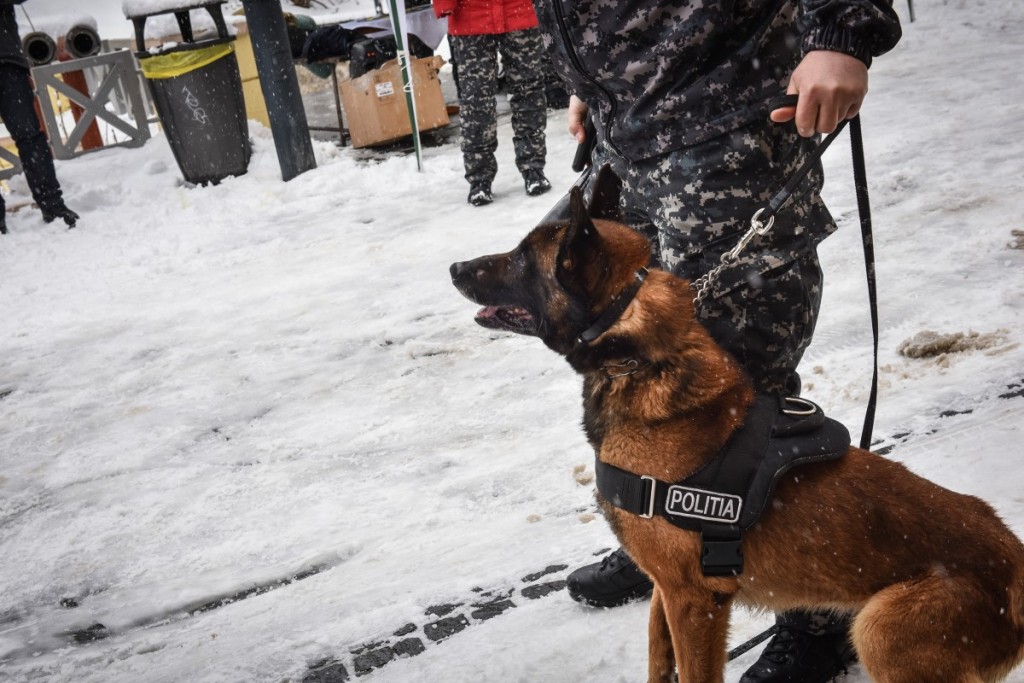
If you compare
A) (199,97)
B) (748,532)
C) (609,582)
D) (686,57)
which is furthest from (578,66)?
(199,97)

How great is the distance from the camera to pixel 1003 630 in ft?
4.99

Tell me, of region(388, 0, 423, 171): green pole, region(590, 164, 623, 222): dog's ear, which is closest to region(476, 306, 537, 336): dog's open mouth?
region(590, 164, 623, 222): dog's ear

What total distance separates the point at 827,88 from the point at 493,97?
15.9 ft

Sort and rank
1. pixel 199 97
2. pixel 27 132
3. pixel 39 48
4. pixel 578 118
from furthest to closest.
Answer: pixel 39 48 < pixel 199 97 < pixel 27 132 < pixel 578 118

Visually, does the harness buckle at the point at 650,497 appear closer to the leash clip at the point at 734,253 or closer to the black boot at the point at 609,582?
the leash clip at the point at 734,253

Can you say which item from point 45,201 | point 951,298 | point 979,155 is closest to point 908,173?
point 979,155

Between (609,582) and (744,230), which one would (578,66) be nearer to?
(744,230)

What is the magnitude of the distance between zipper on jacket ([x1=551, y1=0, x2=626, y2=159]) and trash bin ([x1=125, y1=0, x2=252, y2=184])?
614 cm

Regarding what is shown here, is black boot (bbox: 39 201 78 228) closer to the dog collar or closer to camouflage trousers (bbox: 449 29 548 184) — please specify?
camouflage trousers (bbox: 449 29 548 184)

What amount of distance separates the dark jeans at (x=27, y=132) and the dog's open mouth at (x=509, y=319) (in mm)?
6014

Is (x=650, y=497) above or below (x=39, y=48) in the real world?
below

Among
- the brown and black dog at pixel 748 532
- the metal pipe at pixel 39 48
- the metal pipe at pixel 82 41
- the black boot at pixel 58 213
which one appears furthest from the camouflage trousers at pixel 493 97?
the metal pipe at pixel 39 48

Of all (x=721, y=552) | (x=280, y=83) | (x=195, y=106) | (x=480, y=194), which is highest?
(x=280, y=83)

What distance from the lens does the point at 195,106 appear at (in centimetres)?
731
